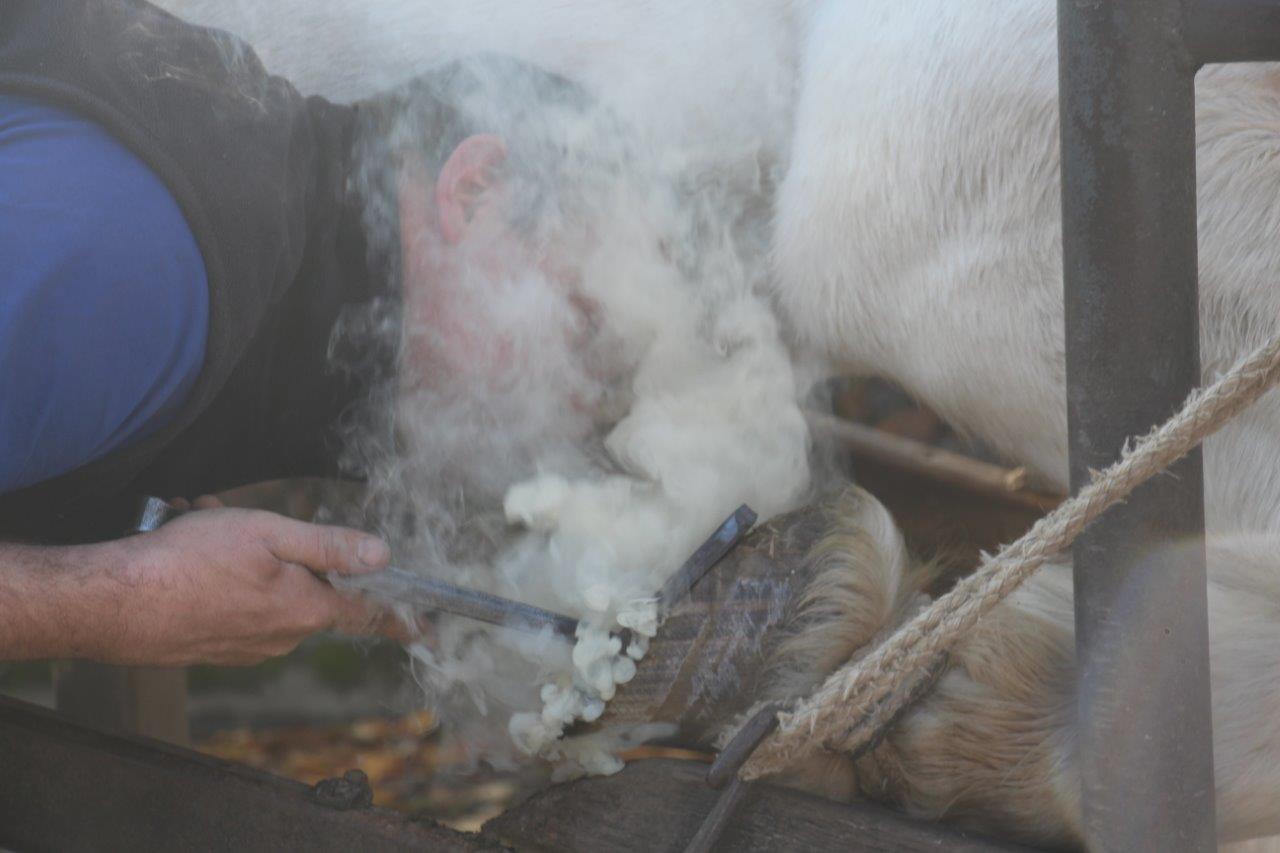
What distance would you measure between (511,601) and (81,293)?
1.17 ft

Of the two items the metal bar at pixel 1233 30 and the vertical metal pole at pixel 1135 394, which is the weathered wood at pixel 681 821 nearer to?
the vertical metal pole at pixel 1135 394

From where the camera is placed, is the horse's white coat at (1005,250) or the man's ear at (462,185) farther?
the man's ear at (462,185)

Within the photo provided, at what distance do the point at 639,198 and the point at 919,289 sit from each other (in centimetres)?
27

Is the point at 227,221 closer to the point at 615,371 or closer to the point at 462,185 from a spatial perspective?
the point at 462,185

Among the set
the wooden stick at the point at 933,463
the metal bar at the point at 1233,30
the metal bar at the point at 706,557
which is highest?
the metal bar at the point at 1233,30

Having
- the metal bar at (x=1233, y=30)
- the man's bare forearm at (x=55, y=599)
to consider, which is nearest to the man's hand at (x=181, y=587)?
the man's bare forearm at (x=55, y=599)

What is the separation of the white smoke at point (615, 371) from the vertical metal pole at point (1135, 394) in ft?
1.09

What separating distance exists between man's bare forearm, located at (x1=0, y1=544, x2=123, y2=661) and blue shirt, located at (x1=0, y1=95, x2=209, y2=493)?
58mm

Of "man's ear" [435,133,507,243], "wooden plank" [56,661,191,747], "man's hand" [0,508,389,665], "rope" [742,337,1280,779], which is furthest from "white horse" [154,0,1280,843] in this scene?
"wooden plank" [56,661,191,747]

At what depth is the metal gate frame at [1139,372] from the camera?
2.14 feet

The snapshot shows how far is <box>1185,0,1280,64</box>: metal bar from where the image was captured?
0.63m

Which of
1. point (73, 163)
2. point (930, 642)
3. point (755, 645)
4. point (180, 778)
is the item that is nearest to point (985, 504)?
point (755, 645)

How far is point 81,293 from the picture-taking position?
828 millimetres

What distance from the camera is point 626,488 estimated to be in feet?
3.28
